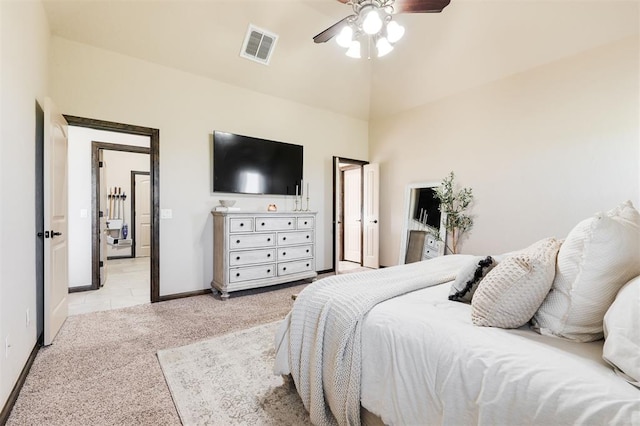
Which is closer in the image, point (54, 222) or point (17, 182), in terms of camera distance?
point (17, 182)

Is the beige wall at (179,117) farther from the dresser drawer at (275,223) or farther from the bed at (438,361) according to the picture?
the bed at (438,361)

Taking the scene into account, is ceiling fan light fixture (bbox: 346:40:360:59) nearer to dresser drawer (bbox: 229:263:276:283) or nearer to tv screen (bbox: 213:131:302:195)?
tv screen (bbox: 213:131:302:195)

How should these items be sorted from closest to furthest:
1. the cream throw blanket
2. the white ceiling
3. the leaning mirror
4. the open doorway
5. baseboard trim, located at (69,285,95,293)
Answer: the cream throw blanket
the white ceiling
baseboard trim, located at (69,285,95,293)
the leaning mirror
the open doorway

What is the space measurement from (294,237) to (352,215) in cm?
247

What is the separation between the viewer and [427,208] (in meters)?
4.69

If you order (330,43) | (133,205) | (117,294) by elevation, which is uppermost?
(330,43)

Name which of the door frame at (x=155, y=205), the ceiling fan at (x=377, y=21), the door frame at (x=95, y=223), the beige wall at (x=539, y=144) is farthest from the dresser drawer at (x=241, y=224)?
the beige wall at (x=539, y=144)

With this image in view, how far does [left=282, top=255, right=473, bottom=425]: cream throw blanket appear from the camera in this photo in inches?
52.3

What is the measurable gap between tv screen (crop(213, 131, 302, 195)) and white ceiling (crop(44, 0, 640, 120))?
32.6 inches

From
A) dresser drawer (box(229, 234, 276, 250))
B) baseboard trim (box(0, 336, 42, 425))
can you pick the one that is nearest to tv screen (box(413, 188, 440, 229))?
dresser drawer (box(229, 234, 276, 250))

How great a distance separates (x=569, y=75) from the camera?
3.39m

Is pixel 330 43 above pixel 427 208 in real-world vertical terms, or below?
above

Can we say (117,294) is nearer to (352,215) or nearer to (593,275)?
(352,215)

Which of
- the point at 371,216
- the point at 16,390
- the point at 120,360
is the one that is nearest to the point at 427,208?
the point at 371,216
